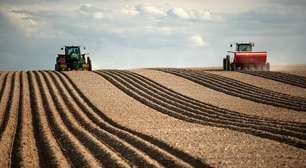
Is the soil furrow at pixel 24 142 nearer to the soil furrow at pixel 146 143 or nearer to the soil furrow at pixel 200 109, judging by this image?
the soil furrow at pixel 146 143

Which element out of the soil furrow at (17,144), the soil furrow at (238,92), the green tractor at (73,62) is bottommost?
the soil furrow at (17,144)

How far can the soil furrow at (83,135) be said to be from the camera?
1161 cm

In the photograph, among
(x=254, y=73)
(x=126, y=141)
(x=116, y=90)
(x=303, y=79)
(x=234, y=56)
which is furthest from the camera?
(x=234, y=56)

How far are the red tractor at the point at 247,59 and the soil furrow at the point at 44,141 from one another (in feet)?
55.0

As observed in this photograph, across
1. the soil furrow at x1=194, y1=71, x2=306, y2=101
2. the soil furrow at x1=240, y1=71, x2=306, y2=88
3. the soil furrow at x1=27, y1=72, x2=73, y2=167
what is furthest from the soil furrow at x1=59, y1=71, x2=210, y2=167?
the soil furrow at x1=240, y1=71, x2=306, y2=88

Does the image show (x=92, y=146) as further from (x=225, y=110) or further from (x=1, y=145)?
(x=225, y=110)

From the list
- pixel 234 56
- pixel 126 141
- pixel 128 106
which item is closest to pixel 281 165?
pixel 126 141

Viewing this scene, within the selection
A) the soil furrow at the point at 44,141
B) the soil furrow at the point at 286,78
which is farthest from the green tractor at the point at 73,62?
the soil furrow at the point at 44,141

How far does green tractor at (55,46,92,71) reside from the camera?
36.8 m

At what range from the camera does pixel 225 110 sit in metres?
19.9

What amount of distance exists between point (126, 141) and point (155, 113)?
5.40 meters

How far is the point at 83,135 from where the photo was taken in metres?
15.3

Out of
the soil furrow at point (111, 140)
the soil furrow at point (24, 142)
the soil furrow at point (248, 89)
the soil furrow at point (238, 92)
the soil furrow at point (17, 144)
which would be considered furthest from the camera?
the soil furrow at point (248, 89)

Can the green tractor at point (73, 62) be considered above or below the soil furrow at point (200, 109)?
above
